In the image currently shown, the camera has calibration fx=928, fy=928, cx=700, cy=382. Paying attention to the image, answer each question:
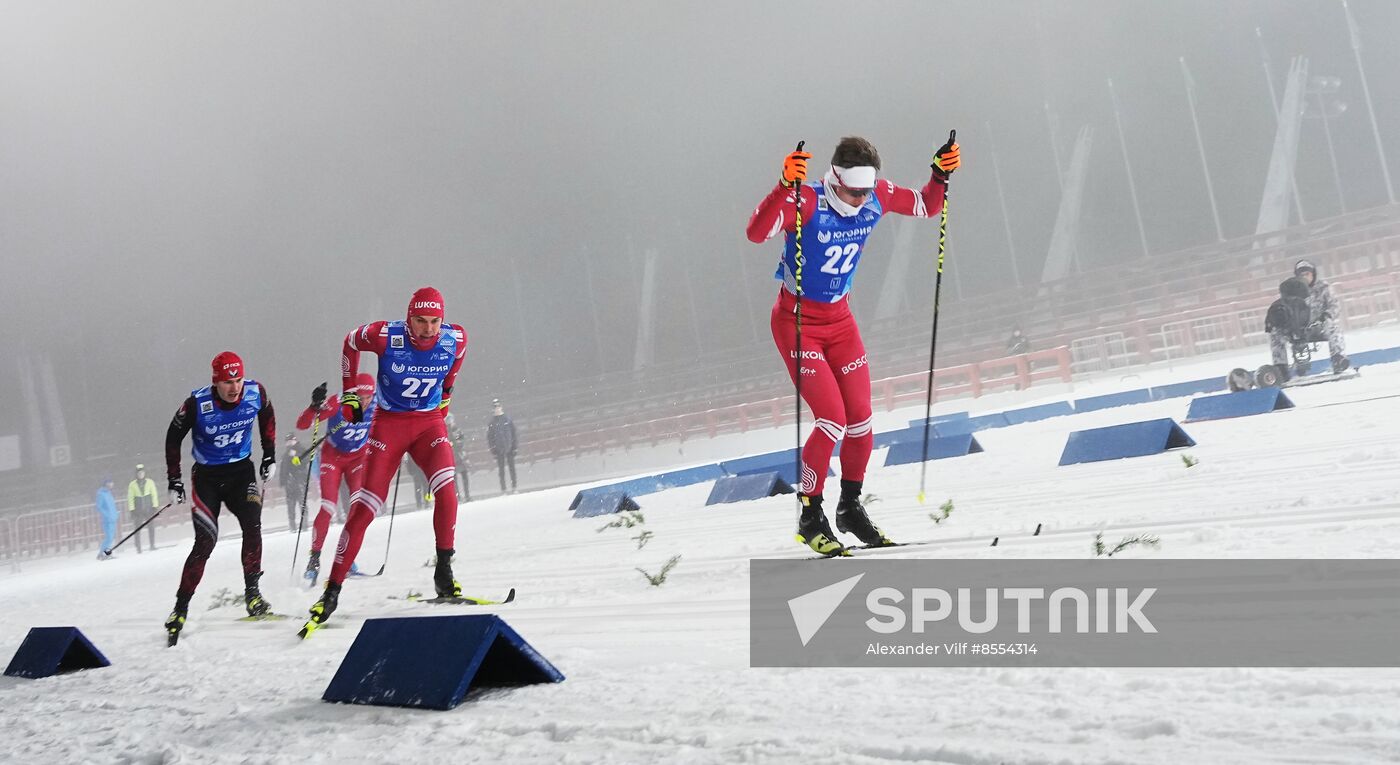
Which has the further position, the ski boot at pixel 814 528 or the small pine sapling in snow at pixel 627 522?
the small pine sapling in snow at pixel 627 522

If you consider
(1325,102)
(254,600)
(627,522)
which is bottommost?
(627,522)

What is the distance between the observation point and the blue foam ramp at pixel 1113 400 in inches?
537

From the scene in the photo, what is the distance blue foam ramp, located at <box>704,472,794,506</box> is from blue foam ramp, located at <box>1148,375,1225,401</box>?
819cm

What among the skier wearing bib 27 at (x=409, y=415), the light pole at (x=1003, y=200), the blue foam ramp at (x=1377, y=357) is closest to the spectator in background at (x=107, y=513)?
the skier wearing bib 27 at (x=409, y=415)

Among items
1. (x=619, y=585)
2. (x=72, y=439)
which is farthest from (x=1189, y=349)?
(x=72, y=439)

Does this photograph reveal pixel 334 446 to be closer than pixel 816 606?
No

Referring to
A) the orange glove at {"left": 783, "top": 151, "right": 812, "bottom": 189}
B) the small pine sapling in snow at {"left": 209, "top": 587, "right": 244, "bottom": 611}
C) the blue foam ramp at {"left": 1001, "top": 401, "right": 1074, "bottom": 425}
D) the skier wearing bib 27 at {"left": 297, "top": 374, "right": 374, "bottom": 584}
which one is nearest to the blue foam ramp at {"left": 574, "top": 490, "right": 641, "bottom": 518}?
the skier wearing bib 27 at {"left": 297, "top": 374, "right": 374, "bottom": 584}

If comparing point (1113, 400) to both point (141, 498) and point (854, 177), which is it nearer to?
point (854, 177)

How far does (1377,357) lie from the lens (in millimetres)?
13883

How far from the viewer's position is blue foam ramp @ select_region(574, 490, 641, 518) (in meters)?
8.95

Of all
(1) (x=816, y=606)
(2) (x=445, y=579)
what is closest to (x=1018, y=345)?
(2) (x=445, y=579)

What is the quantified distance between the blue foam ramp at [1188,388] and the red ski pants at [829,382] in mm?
10602

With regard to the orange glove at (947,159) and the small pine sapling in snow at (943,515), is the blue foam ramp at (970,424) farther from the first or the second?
the orange glove at (947,159)

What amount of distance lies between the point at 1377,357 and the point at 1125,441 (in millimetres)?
9968
